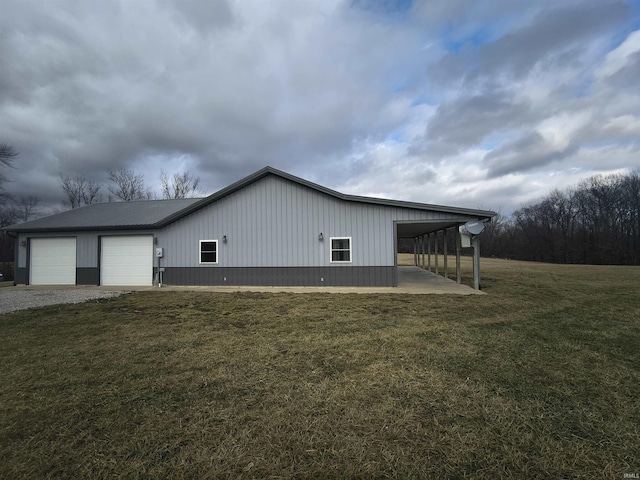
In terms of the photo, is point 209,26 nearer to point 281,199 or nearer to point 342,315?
point 281,199

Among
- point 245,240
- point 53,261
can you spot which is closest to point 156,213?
point 53,261

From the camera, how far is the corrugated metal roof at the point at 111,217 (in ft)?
44.7

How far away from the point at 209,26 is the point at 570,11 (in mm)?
13084

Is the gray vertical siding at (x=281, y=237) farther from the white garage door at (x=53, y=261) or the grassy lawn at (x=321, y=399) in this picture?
the grassy lawn at (x=321, y=399)

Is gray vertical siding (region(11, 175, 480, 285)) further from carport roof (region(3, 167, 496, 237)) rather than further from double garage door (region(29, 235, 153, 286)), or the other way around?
double garage door (region(29, 235, 153, 286))

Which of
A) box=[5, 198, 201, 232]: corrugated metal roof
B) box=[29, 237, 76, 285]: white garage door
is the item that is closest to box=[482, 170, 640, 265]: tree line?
box=[5, 198, 201, 232]: corrugated metal roof

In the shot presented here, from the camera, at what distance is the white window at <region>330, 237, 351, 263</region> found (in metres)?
12.0

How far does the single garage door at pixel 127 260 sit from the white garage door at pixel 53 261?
1688 millimetres

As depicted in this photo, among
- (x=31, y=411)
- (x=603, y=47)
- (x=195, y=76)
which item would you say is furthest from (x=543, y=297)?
(x=195, y=76)

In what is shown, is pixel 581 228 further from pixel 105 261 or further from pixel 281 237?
pixel 105 261

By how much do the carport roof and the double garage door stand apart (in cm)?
68

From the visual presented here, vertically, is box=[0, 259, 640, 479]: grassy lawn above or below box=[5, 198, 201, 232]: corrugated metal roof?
below

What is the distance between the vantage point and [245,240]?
1277cm

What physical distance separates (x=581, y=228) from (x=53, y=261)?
55786mm
